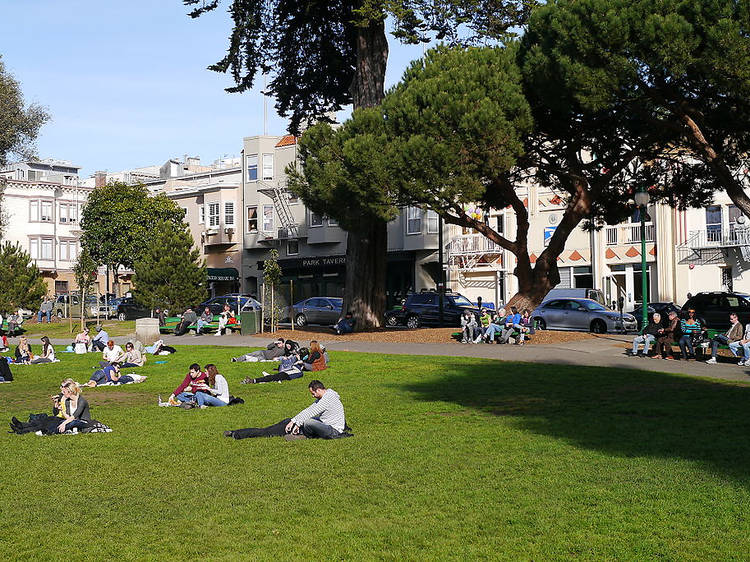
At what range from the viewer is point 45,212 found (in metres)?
86.2

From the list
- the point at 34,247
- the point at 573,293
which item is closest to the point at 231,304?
the point at 573,293

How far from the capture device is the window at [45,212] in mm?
85875

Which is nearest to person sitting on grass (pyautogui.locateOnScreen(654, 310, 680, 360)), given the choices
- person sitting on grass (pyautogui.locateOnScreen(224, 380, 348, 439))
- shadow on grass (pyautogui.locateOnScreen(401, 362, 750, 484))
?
shadow on grass (pyautogui.locateOnScreen(401, 362, 750, 484))

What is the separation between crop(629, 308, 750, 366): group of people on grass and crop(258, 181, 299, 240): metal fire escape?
4176 cm

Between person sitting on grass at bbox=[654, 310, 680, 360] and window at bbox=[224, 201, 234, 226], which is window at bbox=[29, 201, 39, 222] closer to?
window at bbox=[224, 201, 234, 226]

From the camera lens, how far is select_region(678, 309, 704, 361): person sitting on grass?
80.8ft

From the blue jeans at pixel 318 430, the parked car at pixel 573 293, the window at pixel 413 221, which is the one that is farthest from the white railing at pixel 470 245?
the blue jeans at pixel 318 430

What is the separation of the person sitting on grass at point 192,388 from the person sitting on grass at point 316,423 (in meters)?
4.13

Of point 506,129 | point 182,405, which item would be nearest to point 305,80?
point 506,129

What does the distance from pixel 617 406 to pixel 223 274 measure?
53.8 meters

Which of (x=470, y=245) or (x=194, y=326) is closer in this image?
(x=194, y=326)

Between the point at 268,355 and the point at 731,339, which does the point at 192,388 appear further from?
the point at 731,339

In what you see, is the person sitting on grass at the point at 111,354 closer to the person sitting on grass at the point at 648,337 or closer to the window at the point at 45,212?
the person sitting on grass at the point at 648,337

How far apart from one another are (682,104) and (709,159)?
5.48ft
